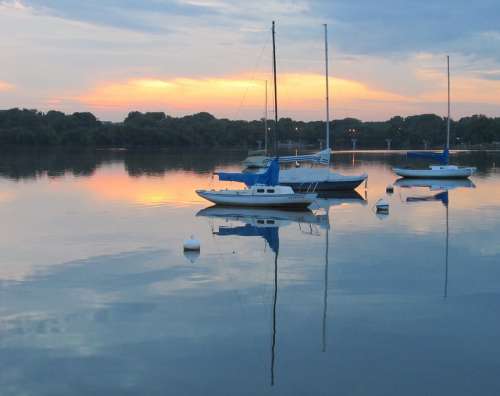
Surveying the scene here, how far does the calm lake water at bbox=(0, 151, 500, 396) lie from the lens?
11.7m

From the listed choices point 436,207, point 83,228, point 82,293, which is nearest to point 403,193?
point 436,207

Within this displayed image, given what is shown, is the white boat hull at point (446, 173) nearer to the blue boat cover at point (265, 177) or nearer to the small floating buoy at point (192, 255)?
the blue boat cover at point (265, 177)

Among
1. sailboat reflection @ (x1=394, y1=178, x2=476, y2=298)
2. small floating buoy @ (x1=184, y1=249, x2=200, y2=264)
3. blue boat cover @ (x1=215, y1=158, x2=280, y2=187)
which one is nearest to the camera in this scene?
small floating buoy @ (x1=184, y1=249, x2=200, y2=264)

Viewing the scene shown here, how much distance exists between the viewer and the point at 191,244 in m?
22.8

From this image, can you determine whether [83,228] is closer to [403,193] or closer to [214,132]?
[403,193]

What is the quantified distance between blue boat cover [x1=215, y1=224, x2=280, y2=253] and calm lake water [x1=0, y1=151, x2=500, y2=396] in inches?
5.2

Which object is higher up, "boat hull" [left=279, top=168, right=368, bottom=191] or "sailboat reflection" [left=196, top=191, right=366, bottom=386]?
"boat hull" [left=279, top=168, right=368, bottom=191]

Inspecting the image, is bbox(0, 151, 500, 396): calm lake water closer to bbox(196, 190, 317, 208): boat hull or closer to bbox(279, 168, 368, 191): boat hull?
bbox(196, 190, 317, 208): boat hull

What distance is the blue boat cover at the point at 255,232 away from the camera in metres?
25.7

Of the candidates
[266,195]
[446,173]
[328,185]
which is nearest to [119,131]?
[446,173]

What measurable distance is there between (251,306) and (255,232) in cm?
1138

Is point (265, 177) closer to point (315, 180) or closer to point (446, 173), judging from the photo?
point (315, 180)

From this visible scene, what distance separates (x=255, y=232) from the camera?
27.4 meters

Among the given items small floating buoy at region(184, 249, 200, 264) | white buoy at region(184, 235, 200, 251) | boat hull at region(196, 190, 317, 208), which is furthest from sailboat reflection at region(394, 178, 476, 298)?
small floating buoy at region(184, 249, 200, 264)
